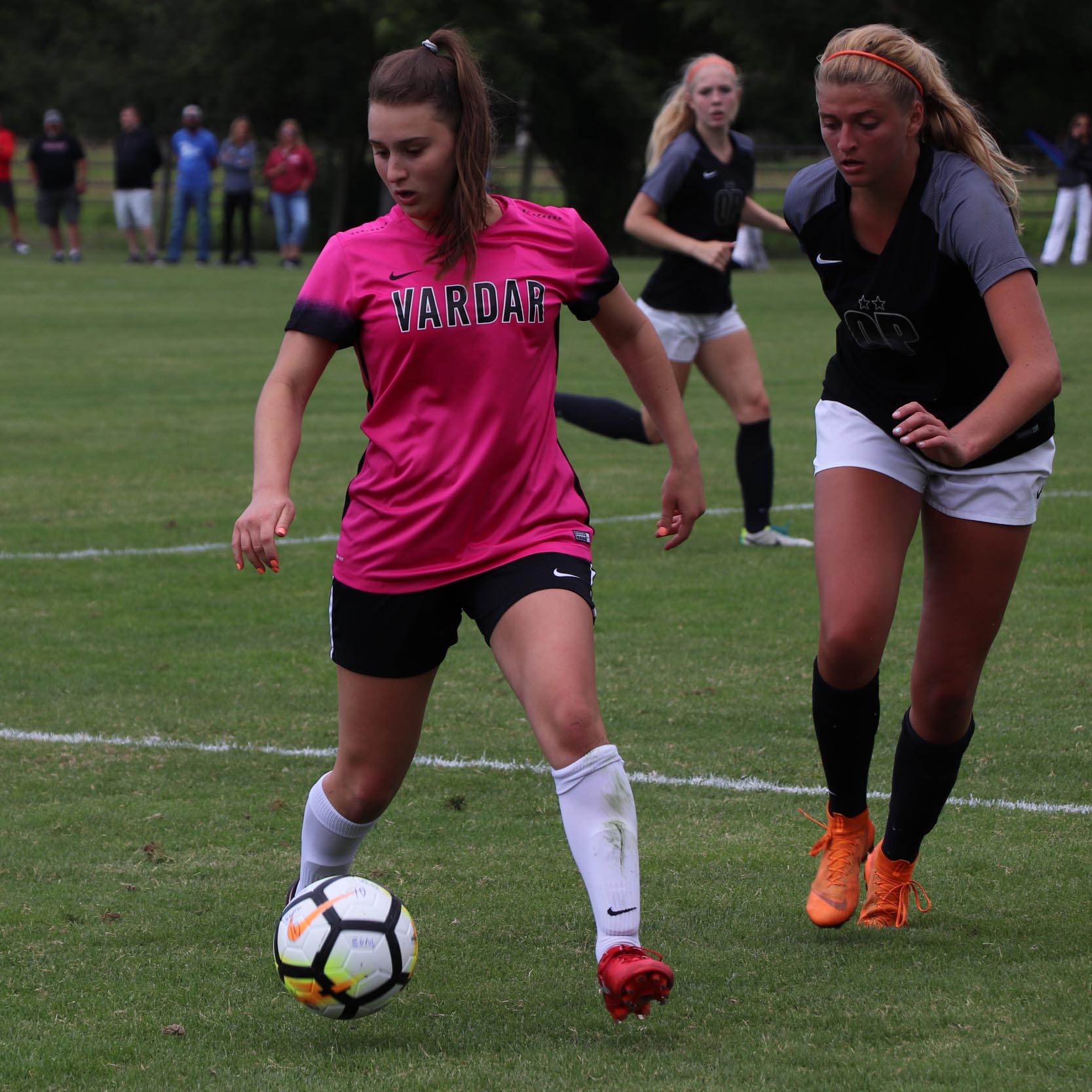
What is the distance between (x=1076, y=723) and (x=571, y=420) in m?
4.16

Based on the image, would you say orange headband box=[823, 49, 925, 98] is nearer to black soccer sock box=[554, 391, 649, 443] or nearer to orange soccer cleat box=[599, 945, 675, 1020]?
orange soccer cleat box=[599, 945, 675, 1020]

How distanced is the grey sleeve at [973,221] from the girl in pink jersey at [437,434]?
858mm

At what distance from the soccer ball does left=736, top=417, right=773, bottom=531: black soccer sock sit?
5.49 meters

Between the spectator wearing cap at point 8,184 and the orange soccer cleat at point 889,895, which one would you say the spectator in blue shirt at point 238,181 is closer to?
the spectator wearing cap at point 8,184

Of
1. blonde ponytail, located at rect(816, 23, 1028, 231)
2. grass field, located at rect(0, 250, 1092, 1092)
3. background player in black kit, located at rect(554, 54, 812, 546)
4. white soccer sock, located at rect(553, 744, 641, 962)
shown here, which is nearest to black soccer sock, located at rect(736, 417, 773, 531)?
background player in black kit, located at rect(554, 54, 812, 546)

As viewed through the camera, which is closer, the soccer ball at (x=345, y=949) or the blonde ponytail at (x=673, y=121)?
the soccer ball at (x=345, y=949)

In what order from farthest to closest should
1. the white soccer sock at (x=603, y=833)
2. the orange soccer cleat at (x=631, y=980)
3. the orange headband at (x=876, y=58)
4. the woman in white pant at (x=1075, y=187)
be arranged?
the woman in white pant at (x=1075, y=187) → the orange headband at (x=876, y=58) → the white soccer sock at (x=603, y=833) → the orange soccer cleat at (x=631, y=980)

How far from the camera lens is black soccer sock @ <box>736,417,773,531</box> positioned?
8867 mm

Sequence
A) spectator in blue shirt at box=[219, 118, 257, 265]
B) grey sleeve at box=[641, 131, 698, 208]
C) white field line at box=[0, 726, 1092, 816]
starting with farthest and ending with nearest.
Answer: spectator in blue shirt at box=[219, 118, 257, 265] → grey sleeve at box=[641, 131, 698, 208] → white field line at box=[0, 726, 1092, 816]

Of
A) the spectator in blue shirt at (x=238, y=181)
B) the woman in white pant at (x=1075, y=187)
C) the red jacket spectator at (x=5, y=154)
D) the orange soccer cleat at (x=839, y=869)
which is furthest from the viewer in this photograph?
the red jacket spectator at (x=5, y=154)

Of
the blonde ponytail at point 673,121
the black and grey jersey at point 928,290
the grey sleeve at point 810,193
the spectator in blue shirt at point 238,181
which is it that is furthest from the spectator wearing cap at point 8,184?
the black and grey jersey at point 928,290

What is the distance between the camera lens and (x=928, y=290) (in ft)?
13.0

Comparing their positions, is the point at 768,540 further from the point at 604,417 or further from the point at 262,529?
the point at 262,529

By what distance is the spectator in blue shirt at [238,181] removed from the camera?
29219 mm
